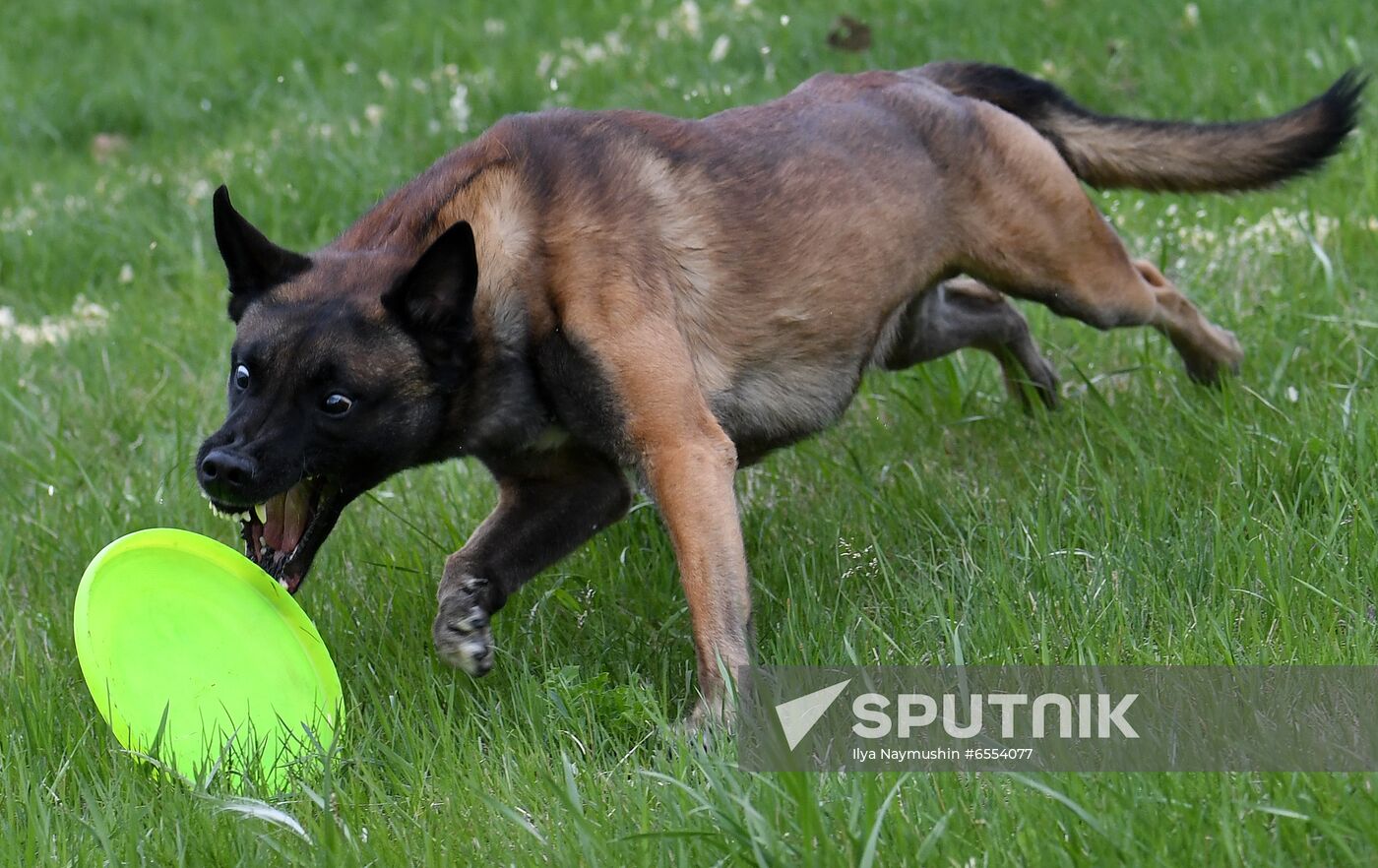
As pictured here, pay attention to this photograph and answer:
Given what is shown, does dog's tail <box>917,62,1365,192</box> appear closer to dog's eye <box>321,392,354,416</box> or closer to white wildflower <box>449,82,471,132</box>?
dog's eye <box>321,392,354,416</box>

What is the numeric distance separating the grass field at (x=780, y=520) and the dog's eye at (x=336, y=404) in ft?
2.35

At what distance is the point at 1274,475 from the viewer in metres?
4.18

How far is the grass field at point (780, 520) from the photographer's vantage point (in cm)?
290

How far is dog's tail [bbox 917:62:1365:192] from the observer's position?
5.10 meters

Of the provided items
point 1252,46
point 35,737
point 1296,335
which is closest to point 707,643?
point 35,737

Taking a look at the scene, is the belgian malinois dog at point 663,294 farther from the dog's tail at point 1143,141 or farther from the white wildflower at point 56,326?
the white wildflower at point 56,326

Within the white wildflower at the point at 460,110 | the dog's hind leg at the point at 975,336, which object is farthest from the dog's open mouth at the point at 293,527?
the white wildflower at the point at 460,110

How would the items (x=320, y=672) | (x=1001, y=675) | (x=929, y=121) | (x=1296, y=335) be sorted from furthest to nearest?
(x=1296, y=335) < (x=929, y=121) < (x=320, y=672) < (x=1001, y=675)

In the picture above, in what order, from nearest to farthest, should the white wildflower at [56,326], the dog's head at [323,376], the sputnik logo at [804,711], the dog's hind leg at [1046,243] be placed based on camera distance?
the sputnik logo at [804,711]
the dog's head at [323,376]
the dog's hind leg at [1046,243]
the white wildflower at [56,326]

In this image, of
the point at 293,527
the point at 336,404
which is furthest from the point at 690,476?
the point at 293,527

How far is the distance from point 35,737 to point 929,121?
309 cm

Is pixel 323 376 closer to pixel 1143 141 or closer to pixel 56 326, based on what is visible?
pixel 1143 141

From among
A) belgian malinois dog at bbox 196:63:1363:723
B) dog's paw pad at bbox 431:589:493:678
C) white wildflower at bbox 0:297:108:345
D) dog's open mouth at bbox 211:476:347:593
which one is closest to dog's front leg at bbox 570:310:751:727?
belgian malinois dog at bbox 196:63:1363:723

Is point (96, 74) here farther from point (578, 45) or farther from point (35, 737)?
point (35, 737)
